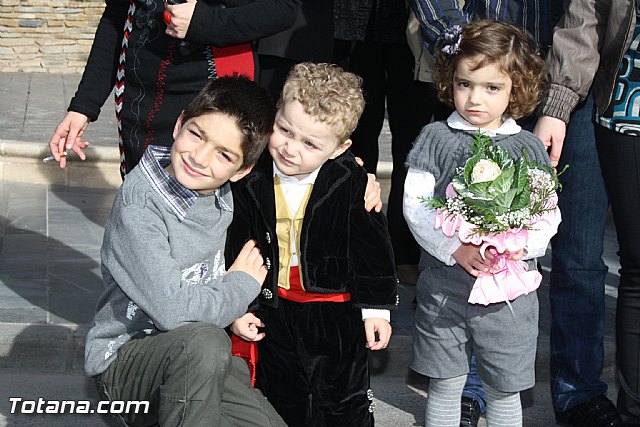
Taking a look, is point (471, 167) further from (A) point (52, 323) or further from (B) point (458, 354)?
(A) point (52, 323)

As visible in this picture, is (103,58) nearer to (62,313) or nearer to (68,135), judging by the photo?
(68,135)

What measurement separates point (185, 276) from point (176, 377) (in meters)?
0.37

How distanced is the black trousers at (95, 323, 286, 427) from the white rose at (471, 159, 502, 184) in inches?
37.3

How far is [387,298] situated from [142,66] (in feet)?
3.83

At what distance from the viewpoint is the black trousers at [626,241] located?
390 cm

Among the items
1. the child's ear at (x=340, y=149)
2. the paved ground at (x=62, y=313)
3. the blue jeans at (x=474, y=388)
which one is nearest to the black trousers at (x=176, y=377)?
the child's ear at (x=340, y=149)

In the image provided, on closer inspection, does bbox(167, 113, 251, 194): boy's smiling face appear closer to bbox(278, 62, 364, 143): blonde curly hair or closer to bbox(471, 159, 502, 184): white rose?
bbox(278, 62, 364, 143): blonde curly hair

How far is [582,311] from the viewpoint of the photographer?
4.34 meters

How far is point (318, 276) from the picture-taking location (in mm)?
3807

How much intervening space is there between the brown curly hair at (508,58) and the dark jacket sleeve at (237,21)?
58 cm

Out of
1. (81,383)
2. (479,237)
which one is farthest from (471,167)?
(81,383)

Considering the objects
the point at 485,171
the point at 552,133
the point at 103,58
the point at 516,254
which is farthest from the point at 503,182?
the point at 103,58

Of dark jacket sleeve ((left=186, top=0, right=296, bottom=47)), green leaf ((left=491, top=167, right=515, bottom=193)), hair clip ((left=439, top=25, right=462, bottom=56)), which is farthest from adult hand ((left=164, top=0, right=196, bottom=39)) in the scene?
green leaf ((left=491, top=167, right=515, bottom=193))

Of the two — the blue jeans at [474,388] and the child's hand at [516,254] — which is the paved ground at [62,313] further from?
the child's hand at [516,254]
